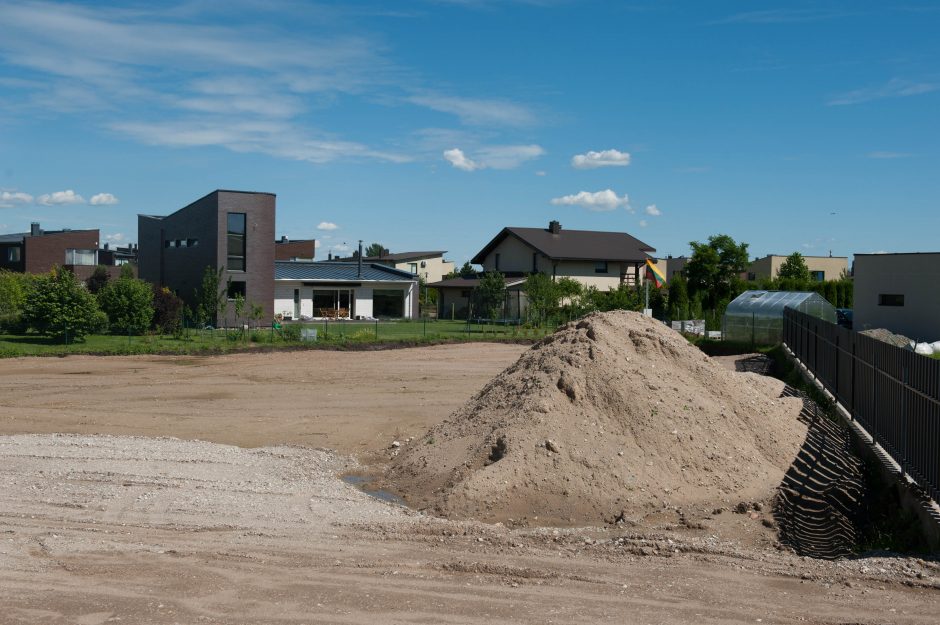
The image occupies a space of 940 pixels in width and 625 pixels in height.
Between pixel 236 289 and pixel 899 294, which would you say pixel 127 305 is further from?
pixel 899 294

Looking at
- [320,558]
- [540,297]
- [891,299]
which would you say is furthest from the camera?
[540,297]

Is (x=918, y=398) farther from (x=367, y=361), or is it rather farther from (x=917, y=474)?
(x=367, y=361)

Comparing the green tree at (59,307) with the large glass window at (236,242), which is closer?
the green tree at (59,307)

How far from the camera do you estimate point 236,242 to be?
51312 millimetres

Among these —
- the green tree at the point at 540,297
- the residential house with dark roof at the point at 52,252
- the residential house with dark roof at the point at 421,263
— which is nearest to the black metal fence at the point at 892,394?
the green tree at the point at 540,297

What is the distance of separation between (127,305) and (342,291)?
20.1m

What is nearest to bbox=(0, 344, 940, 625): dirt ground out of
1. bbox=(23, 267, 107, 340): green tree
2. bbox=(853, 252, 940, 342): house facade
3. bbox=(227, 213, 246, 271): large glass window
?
bbox=(23, 267, 107, 340): green tree

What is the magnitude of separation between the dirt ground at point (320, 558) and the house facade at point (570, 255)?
46.9 meters

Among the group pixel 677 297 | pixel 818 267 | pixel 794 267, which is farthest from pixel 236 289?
pixel 818 267

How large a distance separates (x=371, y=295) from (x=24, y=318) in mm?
25949

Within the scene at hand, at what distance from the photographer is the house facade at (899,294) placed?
122 feet

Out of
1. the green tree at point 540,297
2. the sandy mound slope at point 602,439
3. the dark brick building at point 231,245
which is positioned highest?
the dark brick building at point 231,245

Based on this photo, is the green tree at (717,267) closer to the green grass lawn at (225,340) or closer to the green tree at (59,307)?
the green grass lawn at (225,340)

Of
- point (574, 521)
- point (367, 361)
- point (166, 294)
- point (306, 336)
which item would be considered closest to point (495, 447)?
point (574, 521)
